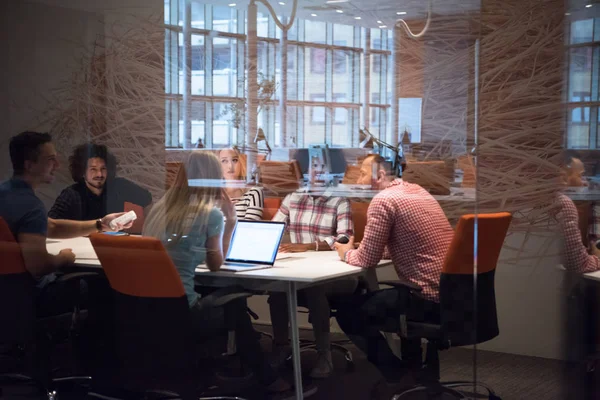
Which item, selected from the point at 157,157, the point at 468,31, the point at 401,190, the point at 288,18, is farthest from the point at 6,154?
the point at 468,31

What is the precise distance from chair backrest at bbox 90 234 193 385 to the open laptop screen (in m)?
0.39

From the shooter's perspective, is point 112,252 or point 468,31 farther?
point 112,252

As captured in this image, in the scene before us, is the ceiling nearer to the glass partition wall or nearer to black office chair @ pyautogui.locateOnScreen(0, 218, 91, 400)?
the glass partition wall

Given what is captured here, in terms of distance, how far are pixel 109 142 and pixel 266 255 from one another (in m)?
1.26

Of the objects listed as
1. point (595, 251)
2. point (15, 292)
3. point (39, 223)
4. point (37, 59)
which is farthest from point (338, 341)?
point (37, 59)

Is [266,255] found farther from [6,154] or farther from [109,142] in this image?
[6,154]

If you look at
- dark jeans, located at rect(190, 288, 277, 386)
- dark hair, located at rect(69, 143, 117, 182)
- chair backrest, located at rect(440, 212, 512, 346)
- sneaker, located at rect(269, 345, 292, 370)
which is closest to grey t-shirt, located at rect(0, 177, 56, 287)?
dark hair, located at rect(69, 143, 117, 182)

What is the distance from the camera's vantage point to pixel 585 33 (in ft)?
12.9

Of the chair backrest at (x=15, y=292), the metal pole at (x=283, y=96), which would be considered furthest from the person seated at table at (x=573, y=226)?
the chair backrest at (x=15, y=292)

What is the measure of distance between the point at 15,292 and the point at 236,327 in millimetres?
1567

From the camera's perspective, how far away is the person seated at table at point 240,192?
4.04 meters

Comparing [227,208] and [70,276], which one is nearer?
[227,208]

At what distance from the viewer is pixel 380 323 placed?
A: 4039 millimetres

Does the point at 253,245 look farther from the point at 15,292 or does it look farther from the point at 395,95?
the point at 15,292
